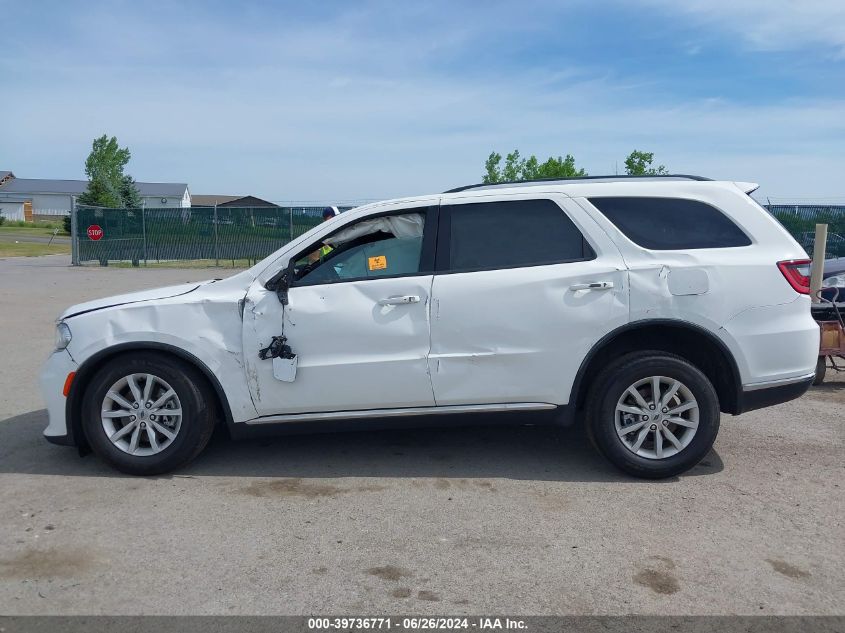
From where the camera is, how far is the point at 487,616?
330 cm

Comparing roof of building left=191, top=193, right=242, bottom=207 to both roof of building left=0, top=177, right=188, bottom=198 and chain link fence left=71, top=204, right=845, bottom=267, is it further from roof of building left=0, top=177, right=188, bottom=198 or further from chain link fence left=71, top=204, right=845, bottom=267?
chain link fence left=71, top=204, right=845, bottom=267

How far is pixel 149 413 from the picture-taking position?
4.95 metres

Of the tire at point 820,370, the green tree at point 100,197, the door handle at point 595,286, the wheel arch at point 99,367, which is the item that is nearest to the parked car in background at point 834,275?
the tire at point 820,370

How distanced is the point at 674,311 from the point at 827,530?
147cm

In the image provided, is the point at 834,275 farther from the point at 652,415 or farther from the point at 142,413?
the point at 142,413

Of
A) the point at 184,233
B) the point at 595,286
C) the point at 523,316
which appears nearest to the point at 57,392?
the point at 523,316

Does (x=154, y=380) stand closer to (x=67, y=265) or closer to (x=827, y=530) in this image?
(x=827, y=530)

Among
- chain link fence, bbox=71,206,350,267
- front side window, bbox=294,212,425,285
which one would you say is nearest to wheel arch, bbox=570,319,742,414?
front side window, bbox=294,212,425,285

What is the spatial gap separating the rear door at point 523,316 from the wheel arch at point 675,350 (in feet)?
0.23

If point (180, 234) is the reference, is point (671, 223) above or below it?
below

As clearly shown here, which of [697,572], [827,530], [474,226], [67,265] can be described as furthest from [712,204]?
[67,265]

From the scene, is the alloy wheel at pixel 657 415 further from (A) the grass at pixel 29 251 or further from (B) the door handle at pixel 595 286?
(A) the grass at pixel 29 251

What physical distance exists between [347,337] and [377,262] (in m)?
0.53

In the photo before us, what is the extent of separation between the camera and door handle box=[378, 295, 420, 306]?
4.84 metres
